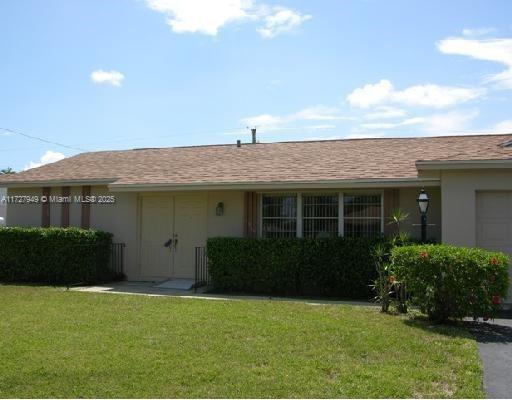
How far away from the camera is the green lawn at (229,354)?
5.42 meters

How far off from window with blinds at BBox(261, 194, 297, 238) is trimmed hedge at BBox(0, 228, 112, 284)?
4339 millimetres

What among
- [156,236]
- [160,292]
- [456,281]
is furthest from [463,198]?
[156,236]

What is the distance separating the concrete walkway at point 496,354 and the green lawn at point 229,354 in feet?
0.46

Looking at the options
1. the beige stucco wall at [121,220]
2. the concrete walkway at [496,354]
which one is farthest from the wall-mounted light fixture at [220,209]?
the concrete walkway at [496,354]

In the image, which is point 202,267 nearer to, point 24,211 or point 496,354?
point 24,211

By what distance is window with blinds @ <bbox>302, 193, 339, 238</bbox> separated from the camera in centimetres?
1284

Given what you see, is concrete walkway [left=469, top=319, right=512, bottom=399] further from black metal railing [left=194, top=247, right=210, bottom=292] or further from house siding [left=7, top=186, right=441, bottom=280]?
black metal railing [left=194, top=247, right=210, bottom=292]

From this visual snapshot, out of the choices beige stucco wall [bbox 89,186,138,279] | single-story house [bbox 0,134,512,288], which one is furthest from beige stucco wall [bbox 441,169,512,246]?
beige stucco wall [bbox 89,186,138,279]

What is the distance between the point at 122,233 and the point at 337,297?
21.2 ft

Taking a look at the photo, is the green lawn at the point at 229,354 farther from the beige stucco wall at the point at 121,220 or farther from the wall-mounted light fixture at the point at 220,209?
the beige stucco wall at the point at 121,220

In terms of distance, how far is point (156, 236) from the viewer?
14.9 metres

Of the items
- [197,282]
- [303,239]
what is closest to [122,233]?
[197,282]

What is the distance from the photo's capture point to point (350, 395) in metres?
5.21

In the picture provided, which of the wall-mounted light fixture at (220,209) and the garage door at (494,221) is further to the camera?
the wall-mounted light fixture at (220,209)
